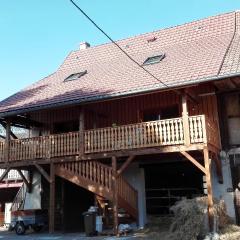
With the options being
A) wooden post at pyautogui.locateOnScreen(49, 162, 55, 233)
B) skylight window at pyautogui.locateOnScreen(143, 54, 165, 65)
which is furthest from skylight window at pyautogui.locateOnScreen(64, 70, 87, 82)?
wooden post at pyautogui.locateOnScreen(49, 162, 55, 233)

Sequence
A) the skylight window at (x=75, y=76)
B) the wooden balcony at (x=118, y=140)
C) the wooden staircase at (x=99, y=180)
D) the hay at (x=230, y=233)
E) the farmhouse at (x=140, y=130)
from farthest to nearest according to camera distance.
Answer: the skylight window at (x=75, y=76) < the wooden staircase at (x=99, y=180) < the farmhouse at (x=140, y=130) < the wooden balcony at (x=118, y=140) < the hay at (x=230, y=233)

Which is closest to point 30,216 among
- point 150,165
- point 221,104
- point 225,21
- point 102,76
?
point 150,165

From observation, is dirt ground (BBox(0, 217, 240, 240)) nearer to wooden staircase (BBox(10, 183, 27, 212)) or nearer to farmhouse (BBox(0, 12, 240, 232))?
farmhouse (BBox(0, 12, 240, 232))

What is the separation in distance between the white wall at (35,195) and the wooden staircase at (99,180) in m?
4.16

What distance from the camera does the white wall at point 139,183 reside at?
18297 millimetres

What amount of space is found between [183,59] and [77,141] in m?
5.78

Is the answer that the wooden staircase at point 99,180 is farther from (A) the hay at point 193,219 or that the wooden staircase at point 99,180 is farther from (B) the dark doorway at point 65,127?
(B) the dark doorway at point 65,127

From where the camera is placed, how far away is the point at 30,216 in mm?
19344

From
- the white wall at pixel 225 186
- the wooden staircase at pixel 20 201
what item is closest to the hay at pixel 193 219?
the white wall at pixel 225 186

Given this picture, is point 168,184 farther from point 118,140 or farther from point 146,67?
point 146,67

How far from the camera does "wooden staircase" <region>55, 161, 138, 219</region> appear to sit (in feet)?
55.6

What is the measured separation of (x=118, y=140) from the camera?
17094mm

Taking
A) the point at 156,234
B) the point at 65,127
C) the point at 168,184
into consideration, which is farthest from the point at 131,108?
the point at 156,234

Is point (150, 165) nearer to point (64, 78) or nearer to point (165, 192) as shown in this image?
point (165, 192)
